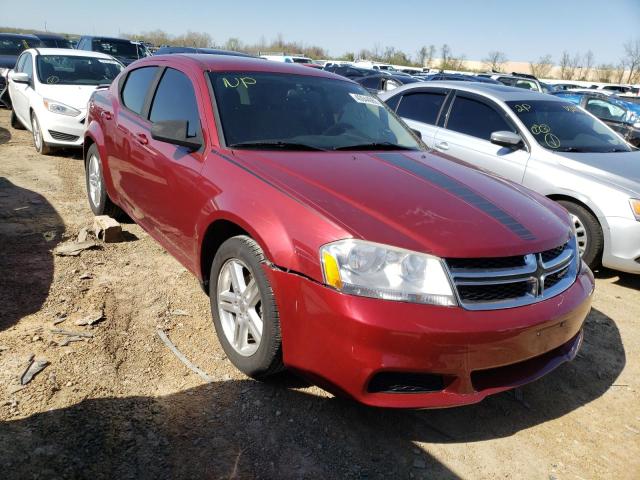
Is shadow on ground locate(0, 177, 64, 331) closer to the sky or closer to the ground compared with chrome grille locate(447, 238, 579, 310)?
closer to the ground

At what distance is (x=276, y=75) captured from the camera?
3.73 m

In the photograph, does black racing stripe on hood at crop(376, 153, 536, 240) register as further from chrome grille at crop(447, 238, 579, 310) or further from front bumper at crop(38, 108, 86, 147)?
front bumper at crop(38, 108, 86, 147)

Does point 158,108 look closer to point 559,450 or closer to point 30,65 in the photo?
point 559,450

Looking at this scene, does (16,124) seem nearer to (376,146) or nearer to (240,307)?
(376,146)

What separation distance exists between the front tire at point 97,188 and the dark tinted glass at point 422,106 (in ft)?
12.4

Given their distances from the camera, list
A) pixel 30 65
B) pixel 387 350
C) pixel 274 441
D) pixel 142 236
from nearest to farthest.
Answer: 1. pixel 387 350
2. pixel 274 441
3. pixel 142 236
4. pixel 30 65

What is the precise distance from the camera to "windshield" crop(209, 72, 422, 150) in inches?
128

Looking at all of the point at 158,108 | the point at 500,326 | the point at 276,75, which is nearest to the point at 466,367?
the point at 500,326

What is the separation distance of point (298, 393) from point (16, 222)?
12.0 feet

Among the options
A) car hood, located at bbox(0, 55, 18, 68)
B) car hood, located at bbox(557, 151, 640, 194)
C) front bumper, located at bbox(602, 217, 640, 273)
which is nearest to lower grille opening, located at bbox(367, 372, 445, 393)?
front bumper, located at bbox(602, 217, 640, 273)

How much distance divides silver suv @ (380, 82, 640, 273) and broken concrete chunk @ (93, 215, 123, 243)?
3.33 meters

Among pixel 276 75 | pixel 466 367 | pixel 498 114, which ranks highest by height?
pixel 276 75

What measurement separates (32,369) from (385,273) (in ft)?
6.47

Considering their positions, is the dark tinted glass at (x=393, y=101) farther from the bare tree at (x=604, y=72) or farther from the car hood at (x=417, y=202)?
the bare tree at (x=604, y=72)
